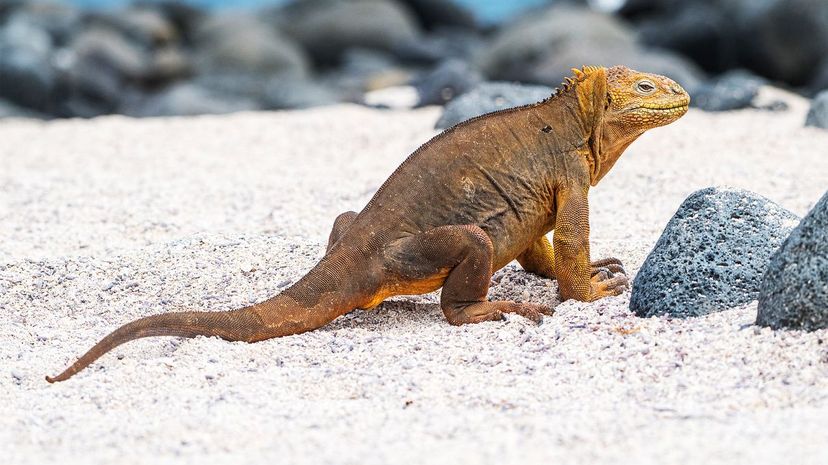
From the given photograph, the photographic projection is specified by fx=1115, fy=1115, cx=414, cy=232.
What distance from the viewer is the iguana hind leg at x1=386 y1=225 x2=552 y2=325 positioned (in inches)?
195

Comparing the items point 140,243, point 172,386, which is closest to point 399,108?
point 140,243

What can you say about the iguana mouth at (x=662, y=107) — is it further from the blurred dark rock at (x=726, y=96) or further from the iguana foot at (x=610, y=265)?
the blurred dark rock at (x=726, y=96)

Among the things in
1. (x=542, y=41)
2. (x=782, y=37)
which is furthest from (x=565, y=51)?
(x=782, y=37)

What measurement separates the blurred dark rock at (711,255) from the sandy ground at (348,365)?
0.45ft

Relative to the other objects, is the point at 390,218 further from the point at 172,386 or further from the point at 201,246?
the point at 201,246

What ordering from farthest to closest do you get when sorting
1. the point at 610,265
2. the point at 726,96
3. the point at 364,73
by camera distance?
the point at 364,73, the point at 726,96, the point at 610,265

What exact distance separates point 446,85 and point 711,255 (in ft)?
27.4

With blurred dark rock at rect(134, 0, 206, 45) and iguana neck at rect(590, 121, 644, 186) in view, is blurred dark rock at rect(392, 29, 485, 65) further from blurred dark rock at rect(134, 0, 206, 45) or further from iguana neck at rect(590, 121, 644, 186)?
iguana neck at rect(590, 121, 644, 186)

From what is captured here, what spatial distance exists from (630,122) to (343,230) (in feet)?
4.88

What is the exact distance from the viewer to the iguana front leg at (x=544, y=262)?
18.7 ft

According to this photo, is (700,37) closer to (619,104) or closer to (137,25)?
(137,25)

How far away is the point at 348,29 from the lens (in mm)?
23453

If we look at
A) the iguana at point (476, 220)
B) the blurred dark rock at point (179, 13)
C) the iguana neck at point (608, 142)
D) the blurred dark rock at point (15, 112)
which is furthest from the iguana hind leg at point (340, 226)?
the blurred dark rock at point (179, 13)

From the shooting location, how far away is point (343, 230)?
537 centimetres
